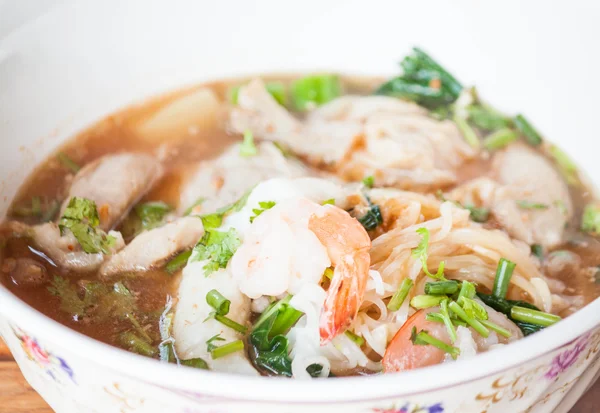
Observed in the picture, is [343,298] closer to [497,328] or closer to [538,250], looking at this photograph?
[497,328]

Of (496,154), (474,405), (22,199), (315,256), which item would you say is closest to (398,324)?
(315,256)

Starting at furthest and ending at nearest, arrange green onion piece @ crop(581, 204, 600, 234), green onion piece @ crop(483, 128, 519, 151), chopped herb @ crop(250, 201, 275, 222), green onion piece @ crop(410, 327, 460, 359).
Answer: green onion piece @ crop(483, 128, 519, 151), green onion piece @ crop(581, 204, 600, 234), chopped herb @ crop(250, 201, 275, 222), green onion piece @ crop(410, 327, 460, 359)

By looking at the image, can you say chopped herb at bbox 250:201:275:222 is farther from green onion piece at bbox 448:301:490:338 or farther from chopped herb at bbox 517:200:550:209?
chopped herb at bbox 517:200:550:209

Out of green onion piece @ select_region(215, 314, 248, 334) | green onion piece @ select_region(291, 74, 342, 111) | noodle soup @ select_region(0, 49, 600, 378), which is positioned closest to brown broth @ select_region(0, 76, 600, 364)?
noodle soup @ select_region(0, 49, 600, 378)

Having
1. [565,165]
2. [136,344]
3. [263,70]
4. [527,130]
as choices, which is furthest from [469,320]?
[263,70]

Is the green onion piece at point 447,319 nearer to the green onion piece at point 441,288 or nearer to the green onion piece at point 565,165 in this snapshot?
the green onion piece at point 441,288

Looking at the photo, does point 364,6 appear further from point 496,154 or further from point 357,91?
point 496,154
